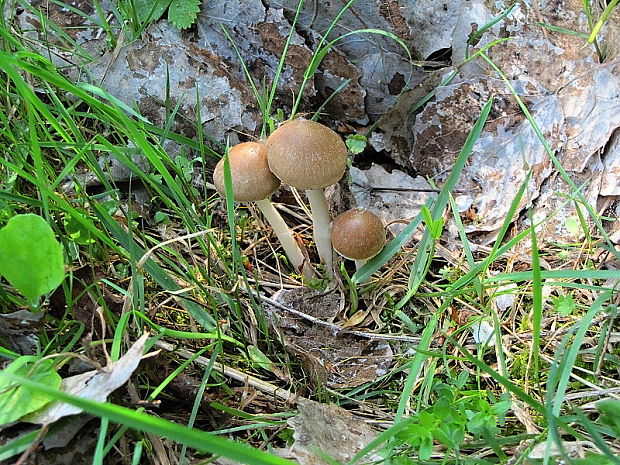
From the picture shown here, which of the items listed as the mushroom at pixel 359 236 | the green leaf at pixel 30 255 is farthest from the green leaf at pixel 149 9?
the green leaf at pixel 30 255

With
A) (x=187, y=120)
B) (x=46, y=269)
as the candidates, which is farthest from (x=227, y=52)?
(x=46, y=269)

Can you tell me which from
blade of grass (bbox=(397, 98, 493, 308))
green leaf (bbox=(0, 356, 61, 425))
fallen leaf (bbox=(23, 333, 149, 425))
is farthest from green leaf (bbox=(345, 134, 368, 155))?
green leaf (bbox=(0, 356, 61, 425))

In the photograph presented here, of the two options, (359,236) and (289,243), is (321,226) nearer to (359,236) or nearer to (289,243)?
(289,243)

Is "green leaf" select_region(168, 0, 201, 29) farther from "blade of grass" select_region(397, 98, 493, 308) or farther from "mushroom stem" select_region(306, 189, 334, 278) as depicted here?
"blade of grass" select_region(397, 98, 493, 308)

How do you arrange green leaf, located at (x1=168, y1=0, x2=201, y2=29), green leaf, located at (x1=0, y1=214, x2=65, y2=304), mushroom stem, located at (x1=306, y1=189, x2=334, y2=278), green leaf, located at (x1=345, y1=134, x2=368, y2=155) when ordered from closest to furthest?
green leaf, located at (x1=0, y1=214, x2=65, y2=304) → mushroom stem, located at (x1=306, y1=189, x2=334, y2=278) → green leaf, located at (x1=345, y1=134, x2=368, y2=155) → green leaf, located at (x1=168, y1=0, x2=201, y2=29)

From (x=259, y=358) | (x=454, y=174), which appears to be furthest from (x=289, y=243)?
(x=454, y=174)

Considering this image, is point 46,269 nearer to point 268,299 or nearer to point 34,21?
point 268,299

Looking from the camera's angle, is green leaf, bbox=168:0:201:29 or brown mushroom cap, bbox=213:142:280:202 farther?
green leaf, bbox=168:0:201:29
